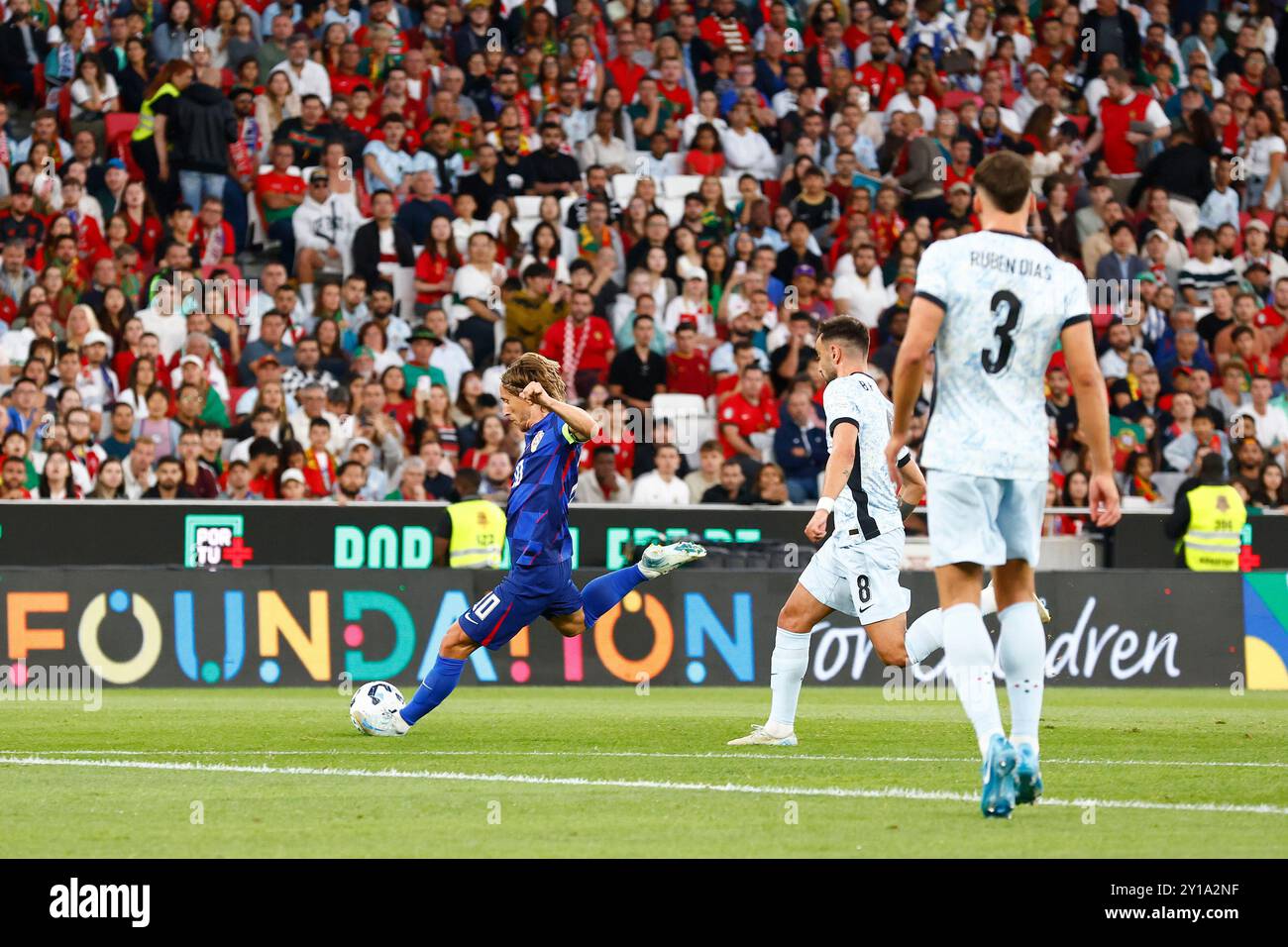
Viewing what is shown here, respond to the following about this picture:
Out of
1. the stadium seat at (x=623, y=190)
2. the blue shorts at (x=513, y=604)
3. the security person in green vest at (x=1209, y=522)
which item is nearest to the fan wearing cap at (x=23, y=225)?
the stadium seat at (x=623, y=190)

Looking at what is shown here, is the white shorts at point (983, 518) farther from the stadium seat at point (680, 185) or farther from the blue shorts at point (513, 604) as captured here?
the stadium seat at point (680, 185)

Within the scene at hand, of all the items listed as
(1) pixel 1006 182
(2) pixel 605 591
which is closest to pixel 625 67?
(2) pixel 605 591

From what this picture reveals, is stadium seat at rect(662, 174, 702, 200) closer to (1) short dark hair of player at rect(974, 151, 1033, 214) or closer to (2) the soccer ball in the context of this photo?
(2) the soccer ball

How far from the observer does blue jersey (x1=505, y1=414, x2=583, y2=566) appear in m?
11.0

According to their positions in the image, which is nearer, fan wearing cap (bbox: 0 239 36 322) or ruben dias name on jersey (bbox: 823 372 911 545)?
ruben dias name on jersey (bbox: 823 372 911 545)

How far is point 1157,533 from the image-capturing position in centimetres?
1941

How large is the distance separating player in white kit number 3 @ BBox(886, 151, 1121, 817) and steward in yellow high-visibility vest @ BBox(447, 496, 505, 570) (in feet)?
33.4

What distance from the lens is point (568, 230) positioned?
2202 cm

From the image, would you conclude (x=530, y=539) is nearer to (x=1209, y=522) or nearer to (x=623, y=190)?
(x=1209, y=522)

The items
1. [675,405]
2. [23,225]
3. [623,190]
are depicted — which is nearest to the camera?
[675,405]

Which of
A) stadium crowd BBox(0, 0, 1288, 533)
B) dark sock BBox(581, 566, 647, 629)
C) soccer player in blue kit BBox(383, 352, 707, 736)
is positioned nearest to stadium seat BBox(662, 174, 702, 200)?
stadium crowd BBox(0, 0, 1288, 533)

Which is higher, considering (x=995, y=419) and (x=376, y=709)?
(x=995, y=419)

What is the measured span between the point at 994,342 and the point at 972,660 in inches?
48.3
